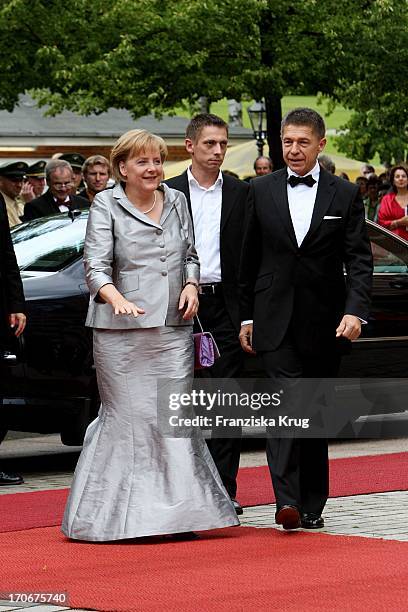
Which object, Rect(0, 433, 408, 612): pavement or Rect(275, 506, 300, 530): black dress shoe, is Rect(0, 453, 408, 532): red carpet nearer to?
Rect(0, 433, 408, 612): pavement

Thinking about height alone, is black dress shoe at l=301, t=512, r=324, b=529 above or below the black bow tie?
below

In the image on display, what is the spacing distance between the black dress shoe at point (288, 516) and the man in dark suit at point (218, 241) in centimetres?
83

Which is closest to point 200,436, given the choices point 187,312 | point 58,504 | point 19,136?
point 187,312

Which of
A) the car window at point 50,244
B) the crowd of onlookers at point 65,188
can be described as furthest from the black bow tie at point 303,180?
the crowd of onlookers at point 65,188

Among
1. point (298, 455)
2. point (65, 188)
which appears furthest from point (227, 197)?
point (65, 188)

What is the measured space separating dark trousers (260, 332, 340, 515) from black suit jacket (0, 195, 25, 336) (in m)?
2.08

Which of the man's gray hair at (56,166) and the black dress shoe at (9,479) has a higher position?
the man's gray hair at (56,166)

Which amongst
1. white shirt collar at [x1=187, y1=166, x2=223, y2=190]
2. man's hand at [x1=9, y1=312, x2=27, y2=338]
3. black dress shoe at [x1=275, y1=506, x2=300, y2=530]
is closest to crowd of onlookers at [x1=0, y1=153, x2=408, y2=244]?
white shirt collar at [x1=187, y1=166, x2=223, y2=190]

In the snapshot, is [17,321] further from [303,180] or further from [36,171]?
[36,171]

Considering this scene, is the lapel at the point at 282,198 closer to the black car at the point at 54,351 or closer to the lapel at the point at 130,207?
the lapel at the point at 130,207

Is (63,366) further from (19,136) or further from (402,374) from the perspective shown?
(19,136)

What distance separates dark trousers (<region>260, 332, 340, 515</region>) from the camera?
7703 mm

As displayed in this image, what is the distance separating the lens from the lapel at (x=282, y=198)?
26.0 ft

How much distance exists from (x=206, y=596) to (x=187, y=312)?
6.34ft
